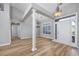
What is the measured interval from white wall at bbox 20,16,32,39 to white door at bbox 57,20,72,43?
0.64 metres

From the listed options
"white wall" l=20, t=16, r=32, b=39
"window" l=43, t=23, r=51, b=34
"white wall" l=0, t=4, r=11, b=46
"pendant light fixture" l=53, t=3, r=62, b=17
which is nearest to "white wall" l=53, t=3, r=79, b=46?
"pendant light fixture" l=53, t=3, r=62, b=17

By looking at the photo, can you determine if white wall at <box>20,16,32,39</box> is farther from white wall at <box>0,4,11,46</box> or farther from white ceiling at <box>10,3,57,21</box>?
white wall at <box>0,4,11,46</box>

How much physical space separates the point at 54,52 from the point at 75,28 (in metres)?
0.69

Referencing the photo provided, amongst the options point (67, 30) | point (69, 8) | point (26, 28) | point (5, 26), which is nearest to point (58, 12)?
point (69, 8)

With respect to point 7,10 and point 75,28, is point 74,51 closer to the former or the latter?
point 75,28

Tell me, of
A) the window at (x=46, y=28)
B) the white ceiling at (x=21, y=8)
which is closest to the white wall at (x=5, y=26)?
the white ceiling at (x=21, y=8)

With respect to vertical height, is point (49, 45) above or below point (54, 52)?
above

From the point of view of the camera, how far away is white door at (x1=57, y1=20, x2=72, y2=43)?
2195 millimetres

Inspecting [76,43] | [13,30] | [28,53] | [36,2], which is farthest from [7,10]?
[76,43]

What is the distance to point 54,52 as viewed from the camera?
87.3 inches

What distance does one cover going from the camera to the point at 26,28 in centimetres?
227

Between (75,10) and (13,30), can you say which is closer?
(75,10)

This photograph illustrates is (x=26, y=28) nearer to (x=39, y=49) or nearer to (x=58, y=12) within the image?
(x=39, y=49)

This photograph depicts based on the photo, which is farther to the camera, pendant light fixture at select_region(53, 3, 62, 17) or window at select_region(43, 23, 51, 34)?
window at select_region(43, 23, 51, 34)
